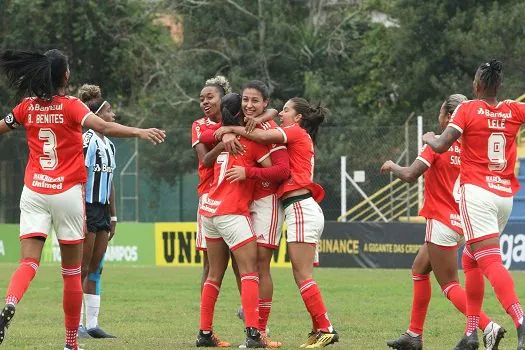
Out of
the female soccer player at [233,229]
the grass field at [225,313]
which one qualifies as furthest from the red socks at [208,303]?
the grass field at [225,313]

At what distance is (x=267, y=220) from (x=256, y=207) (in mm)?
143

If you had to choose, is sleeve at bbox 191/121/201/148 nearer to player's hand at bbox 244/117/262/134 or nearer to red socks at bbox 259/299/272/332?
player's hand at bbox 244/117/262/134

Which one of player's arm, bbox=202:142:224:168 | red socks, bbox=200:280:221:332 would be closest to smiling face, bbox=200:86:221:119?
player's arm, bbox=202:142:224:168

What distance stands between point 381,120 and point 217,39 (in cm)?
716

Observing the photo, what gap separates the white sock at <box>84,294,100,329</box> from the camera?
1271 centimetres

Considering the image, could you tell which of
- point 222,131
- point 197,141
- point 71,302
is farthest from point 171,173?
point 71,302

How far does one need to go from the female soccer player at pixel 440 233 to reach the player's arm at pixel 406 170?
0.01 m

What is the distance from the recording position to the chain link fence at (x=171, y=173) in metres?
29.0

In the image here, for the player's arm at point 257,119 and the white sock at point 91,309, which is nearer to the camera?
the player's arm at point 257,119

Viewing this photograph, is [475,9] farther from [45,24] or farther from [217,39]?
[45,24]

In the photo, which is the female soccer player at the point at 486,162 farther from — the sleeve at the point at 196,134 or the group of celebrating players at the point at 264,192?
the sleeve at the point at 196,134

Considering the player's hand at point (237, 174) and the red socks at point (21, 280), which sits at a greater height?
the player's hand at point (237, 174)

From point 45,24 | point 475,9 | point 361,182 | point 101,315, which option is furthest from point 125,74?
point 101,315

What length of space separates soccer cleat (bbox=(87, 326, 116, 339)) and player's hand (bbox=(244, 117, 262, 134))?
285 centimetres
